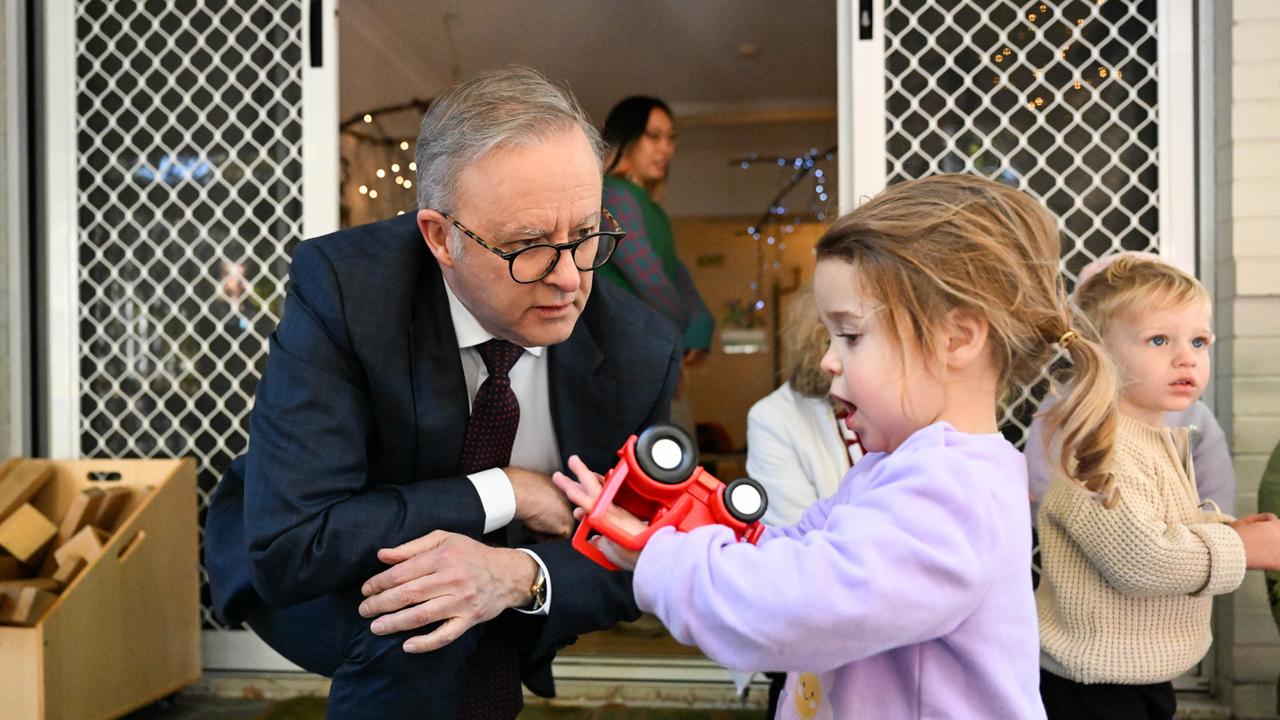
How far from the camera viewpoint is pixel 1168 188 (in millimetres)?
2500

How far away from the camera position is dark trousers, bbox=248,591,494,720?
133cm

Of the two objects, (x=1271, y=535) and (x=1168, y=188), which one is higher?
(x=1168, y=188)

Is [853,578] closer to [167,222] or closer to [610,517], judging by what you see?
[610,517]

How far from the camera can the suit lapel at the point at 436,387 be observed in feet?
4.69

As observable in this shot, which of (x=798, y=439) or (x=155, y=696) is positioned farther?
(x=155, y=696)

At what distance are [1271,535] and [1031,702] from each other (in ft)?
3.23

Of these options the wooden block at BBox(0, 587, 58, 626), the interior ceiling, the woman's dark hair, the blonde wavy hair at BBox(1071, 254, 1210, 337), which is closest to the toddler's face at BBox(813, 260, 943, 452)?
the blonde wavy hair at BBox(1071, 254, 1210, 337)

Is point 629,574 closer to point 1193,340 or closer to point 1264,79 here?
point 1193,340

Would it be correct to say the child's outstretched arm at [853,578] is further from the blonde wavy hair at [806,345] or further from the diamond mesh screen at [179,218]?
the diamond mesh screen at [179,218]

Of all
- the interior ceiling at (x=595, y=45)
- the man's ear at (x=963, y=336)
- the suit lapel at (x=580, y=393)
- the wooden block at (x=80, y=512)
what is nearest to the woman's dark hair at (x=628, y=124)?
the interior ceiling at (x=595, y=45)

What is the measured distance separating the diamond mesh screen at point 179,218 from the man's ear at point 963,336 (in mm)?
2183

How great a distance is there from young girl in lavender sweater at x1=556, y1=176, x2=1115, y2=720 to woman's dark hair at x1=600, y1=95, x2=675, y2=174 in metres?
2.32

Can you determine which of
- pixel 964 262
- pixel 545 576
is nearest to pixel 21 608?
pixel 545 576

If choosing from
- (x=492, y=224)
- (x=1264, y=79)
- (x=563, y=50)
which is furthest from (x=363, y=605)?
(x=563, y=50)
